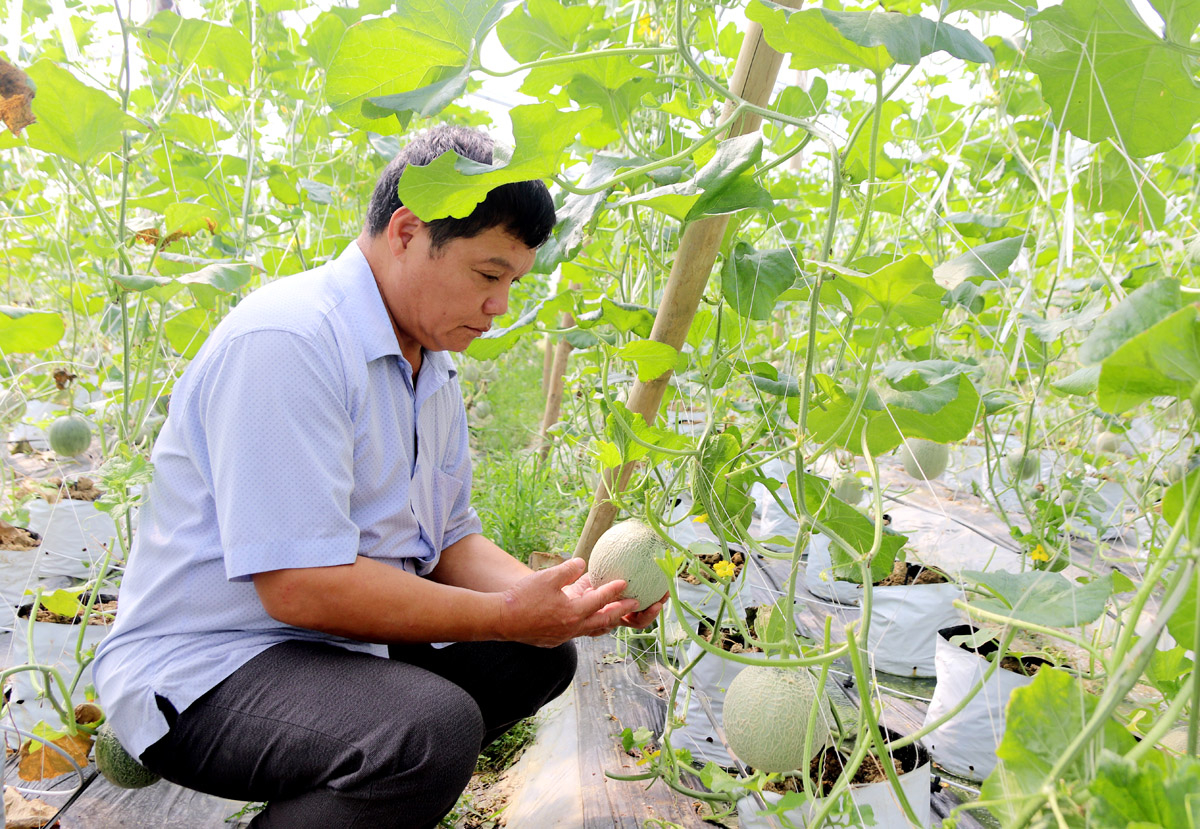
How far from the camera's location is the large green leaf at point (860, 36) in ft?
2.25

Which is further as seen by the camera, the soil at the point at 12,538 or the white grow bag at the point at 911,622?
the white grow bag at the point at 911,622

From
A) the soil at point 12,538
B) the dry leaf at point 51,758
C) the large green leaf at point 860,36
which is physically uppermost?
the large green leaf at point 860,36

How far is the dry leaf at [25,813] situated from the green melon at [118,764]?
3.7 inches

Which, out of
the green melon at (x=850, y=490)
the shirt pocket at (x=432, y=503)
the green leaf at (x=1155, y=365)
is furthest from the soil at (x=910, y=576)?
the green leaf at (x=1155, y=365)

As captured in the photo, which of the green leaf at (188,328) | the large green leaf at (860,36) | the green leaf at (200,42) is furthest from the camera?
the green leaf at (188,328)

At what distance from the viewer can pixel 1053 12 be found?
2.38 feet

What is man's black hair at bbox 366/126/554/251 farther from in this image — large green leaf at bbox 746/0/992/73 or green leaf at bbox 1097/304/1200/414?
green leaf at bbox 1097/304/1200/414

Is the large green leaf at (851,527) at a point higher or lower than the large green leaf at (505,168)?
lower

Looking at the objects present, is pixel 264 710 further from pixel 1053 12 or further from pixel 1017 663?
pixel 1017 663

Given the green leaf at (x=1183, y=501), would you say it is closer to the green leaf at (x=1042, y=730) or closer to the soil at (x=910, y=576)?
the green leaf at (x=1042, y=730)

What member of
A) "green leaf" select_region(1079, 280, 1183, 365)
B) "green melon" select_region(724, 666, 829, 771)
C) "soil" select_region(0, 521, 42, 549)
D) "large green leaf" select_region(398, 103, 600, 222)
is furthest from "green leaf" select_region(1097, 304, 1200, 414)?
"soil" select_region(0, 521, 42, 549)

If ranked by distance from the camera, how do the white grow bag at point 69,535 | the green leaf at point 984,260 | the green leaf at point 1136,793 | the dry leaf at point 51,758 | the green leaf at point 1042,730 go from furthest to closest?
the white grow bag at point 69,535 → the dry leaf at point 51,758 → the green leaf at point 984,260 → the green leaf at point 1042,730 → the green leaf at point 1136,793

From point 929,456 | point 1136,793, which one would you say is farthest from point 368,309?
point 929,456

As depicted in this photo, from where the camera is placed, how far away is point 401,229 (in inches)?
44.1
